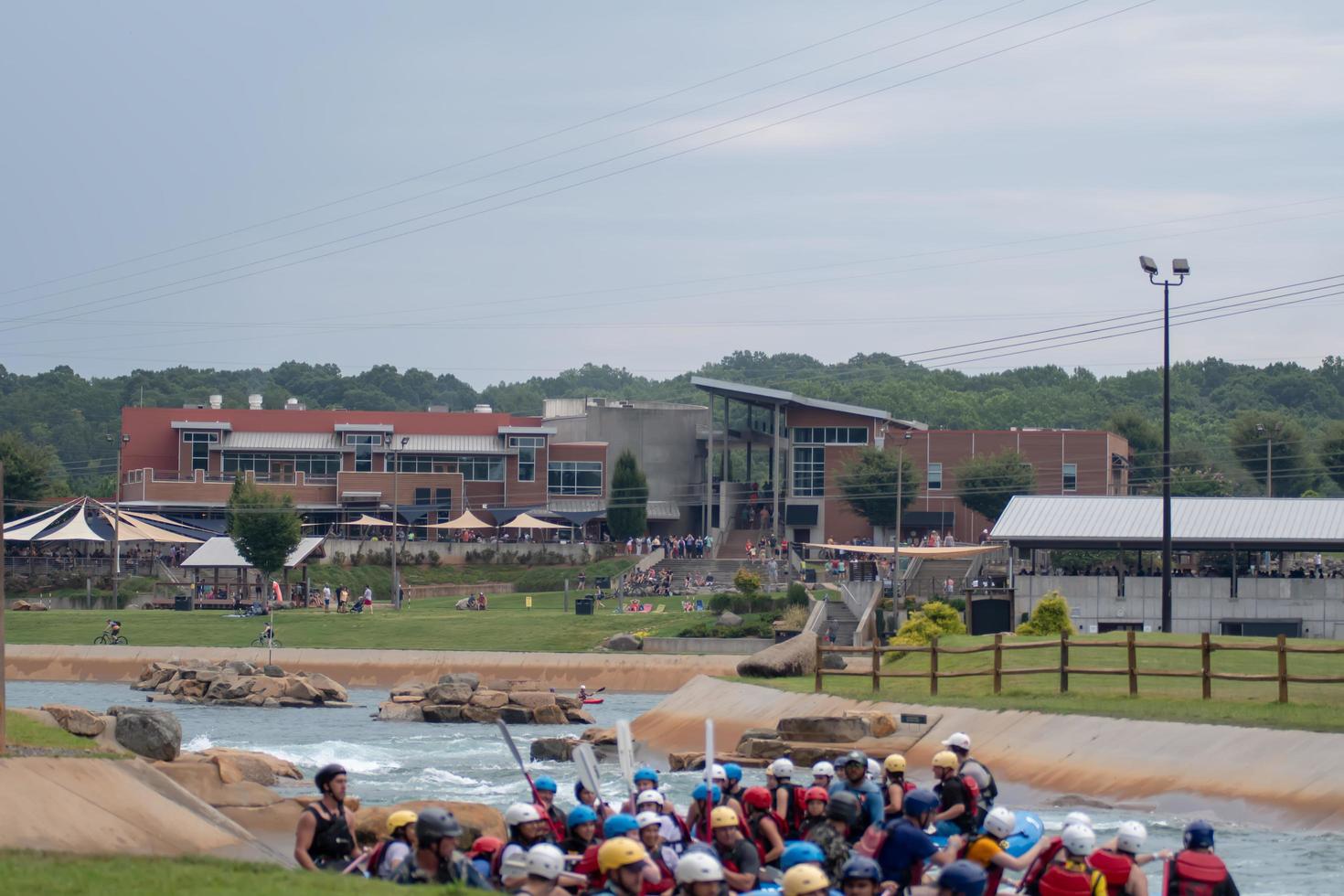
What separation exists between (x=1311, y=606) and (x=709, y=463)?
1816 inches

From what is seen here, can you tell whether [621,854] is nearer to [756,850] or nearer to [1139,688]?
[756,850]

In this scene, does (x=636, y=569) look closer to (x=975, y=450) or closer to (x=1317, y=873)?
(x=975, y=450)

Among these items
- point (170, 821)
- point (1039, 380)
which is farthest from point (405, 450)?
point (1039, 380)

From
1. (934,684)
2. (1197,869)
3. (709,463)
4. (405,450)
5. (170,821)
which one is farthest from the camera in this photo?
(405,450)

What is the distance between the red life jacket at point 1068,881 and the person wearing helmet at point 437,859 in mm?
4137

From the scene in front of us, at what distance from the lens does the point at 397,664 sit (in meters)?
54.6

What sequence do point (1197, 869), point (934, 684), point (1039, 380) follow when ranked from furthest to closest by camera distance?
point (1039, 380)
point (934, 684)
point (1197, 869)

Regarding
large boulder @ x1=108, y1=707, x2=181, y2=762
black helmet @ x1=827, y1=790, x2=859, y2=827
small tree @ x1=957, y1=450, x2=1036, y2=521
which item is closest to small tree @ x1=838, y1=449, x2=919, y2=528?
small tree @ x1=957, y1=450, x2=1036, y2=521

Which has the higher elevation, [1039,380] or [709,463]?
[1039,380]

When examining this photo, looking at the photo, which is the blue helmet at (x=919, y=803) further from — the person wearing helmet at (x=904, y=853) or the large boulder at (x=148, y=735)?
the large boulder at (x=148, y=735)

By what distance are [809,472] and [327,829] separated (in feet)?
259

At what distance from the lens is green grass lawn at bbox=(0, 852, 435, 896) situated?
12.0 metres

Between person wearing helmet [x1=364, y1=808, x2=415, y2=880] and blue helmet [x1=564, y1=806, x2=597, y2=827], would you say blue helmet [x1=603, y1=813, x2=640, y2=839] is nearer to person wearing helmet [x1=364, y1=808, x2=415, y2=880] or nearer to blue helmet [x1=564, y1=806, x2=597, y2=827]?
blue helmet [x1=564, y1=806, x2=597, y2=827]

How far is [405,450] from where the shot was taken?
3812 inches
